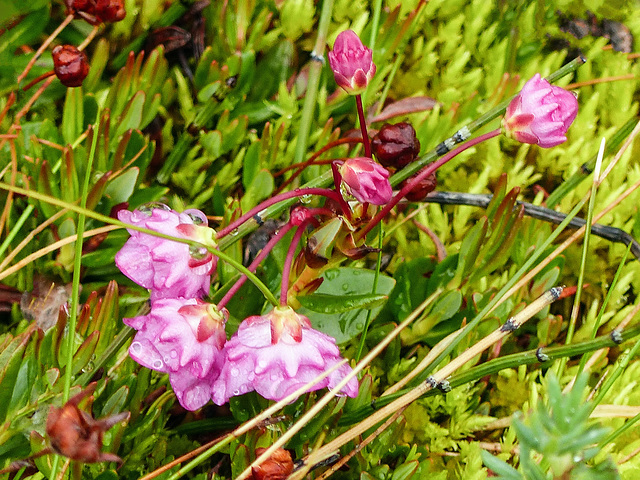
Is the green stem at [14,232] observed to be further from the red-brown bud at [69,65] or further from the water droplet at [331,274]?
the water droplet at [331,274]

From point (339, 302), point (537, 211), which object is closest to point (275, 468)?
point (339, 302)

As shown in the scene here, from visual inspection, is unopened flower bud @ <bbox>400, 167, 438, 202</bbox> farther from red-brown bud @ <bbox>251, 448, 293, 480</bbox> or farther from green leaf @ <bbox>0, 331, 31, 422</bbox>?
green leaf @ <bbox>0, 331, 31, 422</bbox>

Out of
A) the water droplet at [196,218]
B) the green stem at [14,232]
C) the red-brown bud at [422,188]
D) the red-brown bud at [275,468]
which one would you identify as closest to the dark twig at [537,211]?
the red-brown bud at [422,188]

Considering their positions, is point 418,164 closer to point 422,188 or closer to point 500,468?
point 422,188

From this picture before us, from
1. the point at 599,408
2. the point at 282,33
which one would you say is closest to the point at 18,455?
the point at 599,408

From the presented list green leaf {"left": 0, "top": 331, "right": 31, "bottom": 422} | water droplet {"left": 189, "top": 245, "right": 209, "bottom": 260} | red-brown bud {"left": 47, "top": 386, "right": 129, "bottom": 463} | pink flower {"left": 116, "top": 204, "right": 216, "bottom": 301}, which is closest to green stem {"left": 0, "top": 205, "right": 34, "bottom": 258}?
green leaf {"left": 0, "top": 331, "right": 31, "bottom": 422}

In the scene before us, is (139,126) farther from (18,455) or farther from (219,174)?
(18,455)

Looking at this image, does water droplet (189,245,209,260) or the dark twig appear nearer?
water droplet (189,245,209,260)
